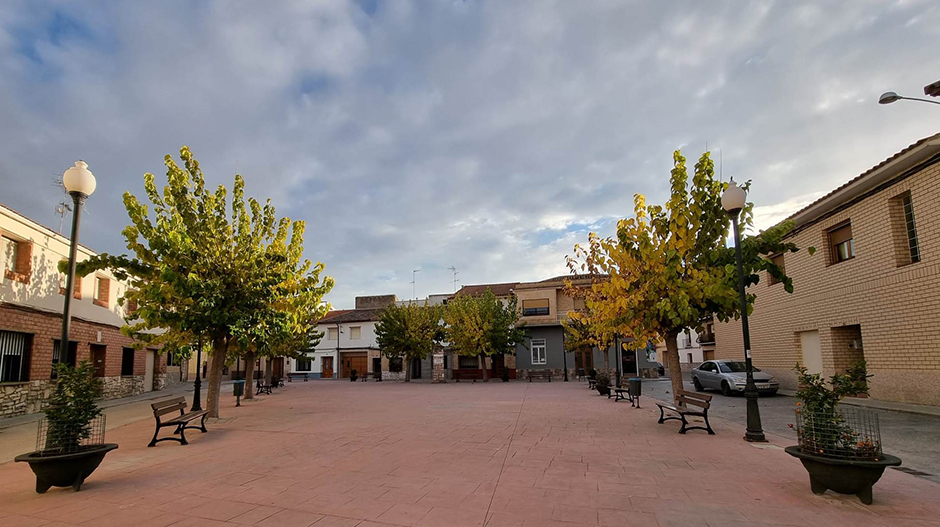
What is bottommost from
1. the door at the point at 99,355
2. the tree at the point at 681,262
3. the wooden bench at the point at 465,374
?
the wooden bench at the point at 465,374

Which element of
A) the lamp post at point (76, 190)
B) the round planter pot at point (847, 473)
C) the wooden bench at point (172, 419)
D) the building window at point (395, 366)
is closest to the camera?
the round planter pot at point (847, 473)

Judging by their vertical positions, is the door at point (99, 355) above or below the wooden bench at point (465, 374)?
above

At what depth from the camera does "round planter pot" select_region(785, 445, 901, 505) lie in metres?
5.13

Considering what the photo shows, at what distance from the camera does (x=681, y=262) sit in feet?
37.0

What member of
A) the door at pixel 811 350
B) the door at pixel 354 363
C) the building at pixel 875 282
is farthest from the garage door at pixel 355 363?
the door at pixel 811 350

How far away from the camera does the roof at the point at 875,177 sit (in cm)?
1268

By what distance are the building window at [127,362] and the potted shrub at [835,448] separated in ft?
88.4

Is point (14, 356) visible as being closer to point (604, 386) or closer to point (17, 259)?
point (17, 259)

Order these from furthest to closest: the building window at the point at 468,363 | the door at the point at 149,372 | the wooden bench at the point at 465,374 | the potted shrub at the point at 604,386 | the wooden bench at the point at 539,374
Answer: the building window at the point at 468,363
the wooden bench at the point at 465,374
the wooden bench at the point at 539,374
the door at the point at 149,372
the potted shrub at the point at 604,386

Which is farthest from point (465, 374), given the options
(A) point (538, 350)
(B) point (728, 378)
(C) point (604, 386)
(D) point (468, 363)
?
(B) point (728, 378)

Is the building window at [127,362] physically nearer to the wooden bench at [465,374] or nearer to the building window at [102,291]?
the building window at [102,291]

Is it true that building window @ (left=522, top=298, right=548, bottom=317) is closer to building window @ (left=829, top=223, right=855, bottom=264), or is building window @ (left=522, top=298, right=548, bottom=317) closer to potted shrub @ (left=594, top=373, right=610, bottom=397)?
potted shrub @ (left=594, top=373, right=610, bottom=397)

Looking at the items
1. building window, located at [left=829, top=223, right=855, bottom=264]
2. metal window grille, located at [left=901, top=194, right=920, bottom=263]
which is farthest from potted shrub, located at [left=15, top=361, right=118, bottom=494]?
building window, located at [left=829, top=223, right=855, bottom=264]

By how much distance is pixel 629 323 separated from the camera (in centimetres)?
1184
